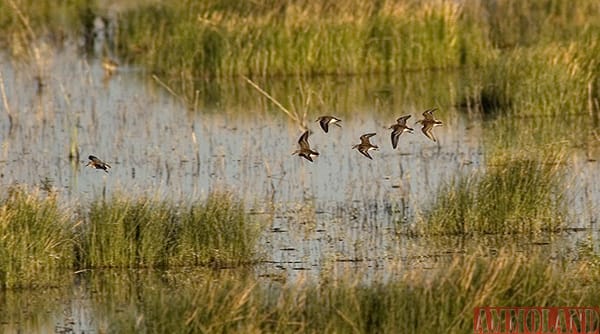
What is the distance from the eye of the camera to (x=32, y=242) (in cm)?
841

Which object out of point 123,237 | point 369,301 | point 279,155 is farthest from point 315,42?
point 369,301

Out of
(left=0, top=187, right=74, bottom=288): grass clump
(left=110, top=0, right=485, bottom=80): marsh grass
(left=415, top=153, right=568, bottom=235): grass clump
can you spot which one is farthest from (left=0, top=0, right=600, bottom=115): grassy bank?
(left=0, top=187, right=74, bottom=288): grass clump

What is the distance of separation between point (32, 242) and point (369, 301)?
247 cm

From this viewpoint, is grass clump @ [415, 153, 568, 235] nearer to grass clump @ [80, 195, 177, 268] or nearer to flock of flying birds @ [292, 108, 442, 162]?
flock of flying birds @ [292, 108, 442, 162]

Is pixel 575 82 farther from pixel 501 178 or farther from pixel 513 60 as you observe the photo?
pixel 501 178

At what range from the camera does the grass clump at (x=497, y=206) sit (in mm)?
9398

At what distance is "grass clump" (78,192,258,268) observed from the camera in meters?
8.76

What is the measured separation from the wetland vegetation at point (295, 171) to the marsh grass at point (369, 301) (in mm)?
13

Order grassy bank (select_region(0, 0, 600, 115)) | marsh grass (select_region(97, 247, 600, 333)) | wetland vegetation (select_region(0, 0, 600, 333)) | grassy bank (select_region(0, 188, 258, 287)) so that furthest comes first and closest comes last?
grassy bank (select_region(0, 0, 600, 115)), grassy bank (select_region(0, 188, 258, 287)), wetland vegetation (select_region(0, 0, 600, 333)), marsh grass (select_region(97, 247, 600, 333))

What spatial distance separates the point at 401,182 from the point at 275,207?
116 cm

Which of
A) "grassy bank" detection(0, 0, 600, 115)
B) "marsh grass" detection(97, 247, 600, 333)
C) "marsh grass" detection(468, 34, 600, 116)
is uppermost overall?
"grassy bank" detection(0, 0, 600, 115)

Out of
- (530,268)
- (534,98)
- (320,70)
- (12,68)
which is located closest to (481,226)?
(530,268)

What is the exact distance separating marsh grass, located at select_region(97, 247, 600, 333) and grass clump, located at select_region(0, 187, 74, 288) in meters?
1.44

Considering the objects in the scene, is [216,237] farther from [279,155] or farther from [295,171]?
[279,155]
